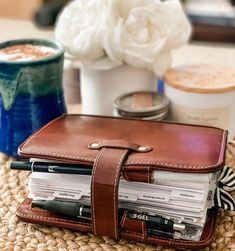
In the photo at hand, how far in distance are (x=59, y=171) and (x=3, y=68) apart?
0.65 ft

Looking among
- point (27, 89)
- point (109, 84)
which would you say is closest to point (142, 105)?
point (109, 84)

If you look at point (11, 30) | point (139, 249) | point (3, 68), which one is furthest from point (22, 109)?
point (11, 30)

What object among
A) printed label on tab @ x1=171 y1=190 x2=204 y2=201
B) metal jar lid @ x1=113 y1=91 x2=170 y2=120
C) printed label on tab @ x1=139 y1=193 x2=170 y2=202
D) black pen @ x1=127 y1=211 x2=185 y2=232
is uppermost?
metal jar lid @ x1=113 y1=91 x2=170 y2=120

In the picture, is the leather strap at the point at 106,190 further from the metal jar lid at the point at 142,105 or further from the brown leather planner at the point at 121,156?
the metal jar lid at the point at 142,105

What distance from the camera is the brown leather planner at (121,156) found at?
1.84 ft

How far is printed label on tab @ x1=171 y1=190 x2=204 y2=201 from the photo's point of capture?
1.85ft

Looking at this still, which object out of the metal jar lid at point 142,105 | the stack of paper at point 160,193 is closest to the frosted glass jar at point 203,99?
the metal jar lid at point 142,105

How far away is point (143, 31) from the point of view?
0.76 metres

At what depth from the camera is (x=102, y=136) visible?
0.64m

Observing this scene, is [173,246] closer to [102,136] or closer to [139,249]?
[139,249]

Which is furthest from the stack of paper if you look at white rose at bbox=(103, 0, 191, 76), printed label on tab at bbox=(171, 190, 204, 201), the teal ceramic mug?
white rose at bbox=(103, 0, 191, 76)

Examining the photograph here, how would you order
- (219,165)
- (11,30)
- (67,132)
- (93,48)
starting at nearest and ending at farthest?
(219,165) < (67,132) < (93,48) < (11,30)

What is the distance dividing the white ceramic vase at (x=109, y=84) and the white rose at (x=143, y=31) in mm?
25

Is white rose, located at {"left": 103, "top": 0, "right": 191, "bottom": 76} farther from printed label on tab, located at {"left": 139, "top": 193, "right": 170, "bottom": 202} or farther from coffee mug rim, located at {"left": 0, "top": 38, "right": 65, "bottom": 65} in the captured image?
printed label on tab, located at {"left": 139, "top": 193, "right": 170, "bottom": 202}
